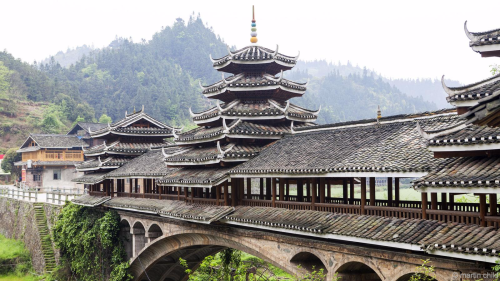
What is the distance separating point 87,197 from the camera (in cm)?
3753

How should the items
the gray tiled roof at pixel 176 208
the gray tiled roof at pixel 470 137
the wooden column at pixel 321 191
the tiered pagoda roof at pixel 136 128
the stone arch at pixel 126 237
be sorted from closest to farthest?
the gray tiled roof at pixel 470 137, the wooden column at pixel 321 191, the gray tiled roof at pixel 176 208, the stone arch at pixel 126 237, the tiered pagoda roof at pixel 136 128

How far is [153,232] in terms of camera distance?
1166 inches

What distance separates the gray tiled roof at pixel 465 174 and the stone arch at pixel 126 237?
77.7 feet

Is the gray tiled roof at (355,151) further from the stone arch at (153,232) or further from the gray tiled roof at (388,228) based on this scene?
the stone arch at (153,232)

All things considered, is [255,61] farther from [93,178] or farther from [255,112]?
[93,178]

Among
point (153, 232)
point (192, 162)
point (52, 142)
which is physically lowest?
point (153, 232)

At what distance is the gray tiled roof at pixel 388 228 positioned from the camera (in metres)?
11.8

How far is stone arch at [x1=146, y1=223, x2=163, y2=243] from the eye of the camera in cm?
2933

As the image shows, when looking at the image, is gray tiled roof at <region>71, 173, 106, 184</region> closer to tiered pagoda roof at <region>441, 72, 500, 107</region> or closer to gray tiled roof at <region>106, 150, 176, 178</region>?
gray tiled roof at <region>106, 150, 176, 178</region>

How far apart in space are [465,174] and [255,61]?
15390 mm

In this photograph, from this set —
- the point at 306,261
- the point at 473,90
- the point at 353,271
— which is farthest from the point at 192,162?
the point at 473,90

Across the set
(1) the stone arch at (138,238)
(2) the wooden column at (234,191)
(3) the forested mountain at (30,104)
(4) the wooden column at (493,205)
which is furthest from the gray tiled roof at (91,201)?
(3) the forested mountain at (30,104)

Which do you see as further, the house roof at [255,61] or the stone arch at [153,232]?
the stone arch at [153,232]

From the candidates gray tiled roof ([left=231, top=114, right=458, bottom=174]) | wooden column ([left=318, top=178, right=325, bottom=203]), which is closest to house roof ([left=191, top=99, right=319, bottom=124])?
gray tiled roof ([left=231, top=114, right=458, bottom=174])
